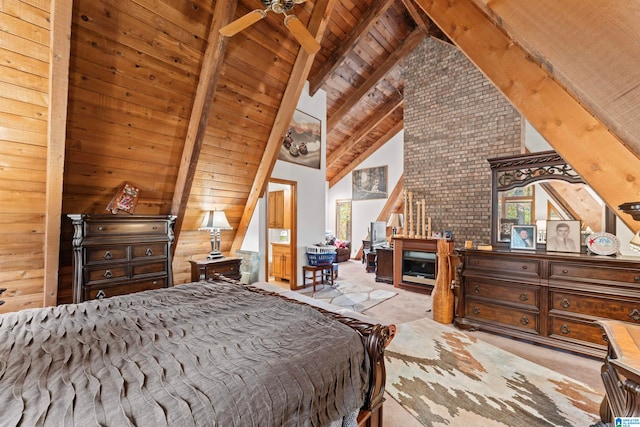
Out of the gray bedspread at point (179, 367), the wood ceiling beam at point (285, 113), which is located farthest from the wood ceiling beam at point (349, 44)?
the gray bedspread at point (179, 367)

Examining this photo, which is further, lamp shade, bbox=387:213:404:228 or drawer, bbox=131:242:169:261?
lamp shade, bbox=387:213:404:228

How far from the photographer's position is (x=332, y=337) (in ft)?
3.93

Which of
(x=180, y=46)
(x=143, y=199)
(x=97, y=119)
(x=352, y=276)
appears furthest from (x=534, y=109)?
(x=352, y=276)

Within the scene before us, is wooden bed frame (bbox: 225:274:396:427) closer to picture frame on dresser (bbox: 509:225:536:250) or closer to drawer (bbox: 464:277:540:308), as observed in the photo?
drawer (bbox: 464:277:540:308)

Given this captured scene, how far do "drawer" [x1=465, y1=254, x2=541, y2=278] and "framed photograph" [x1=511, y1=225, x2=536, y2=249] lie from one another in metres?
0.26

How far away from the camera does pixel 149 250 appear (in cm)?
285

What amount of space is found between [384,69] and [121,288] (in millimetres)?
5959

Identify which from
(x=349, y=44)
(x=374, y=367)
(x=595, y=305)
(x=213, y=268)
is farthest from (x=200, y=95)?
(x=595, y=305)

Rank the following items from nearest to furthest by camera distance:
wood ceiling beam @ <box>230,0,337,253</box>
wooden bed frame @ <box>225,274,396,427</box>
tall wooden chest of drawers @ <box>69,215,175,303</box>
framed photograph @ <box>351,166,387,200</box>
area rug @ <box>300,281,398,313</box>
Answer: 1. wooden bed frame @ <box>225,274,396,427</box>
2. tall wooden chest of drawers @ <box>69,215,175,303</box>
3. wood ceiling beam @ <box>230,0,337,253</box>
4. area rug @ <box>300,281,398,313</box>
5. framed photograph @ <box>351,166,387,200</box>

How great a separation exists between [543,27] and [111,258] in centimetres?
338

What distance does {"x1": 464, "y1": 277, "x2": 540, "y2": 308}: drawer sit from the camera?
2758 mm

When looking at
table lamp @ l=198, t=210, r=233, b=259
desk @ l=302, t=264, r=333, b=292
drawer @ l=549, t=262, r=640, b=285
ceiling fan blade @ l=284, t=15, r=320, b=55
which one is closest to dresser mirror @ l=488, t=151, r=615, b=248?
drawer @ l=549, t=262, r=640, b=285

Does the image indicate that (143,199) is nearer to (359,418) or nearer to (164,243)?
(164,243)

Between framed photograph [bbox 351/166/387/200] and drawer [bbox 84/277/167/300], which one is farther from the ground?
framed photograph [bbox 351/166/387/200]
